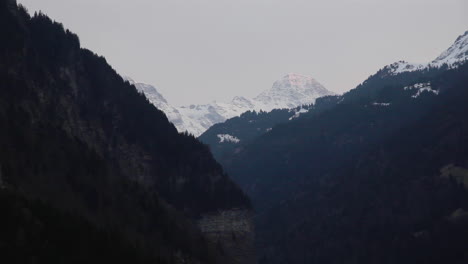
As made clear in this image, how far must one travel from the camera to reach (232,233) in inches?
4963

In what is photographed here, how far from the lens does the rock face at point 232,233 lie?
12400cm

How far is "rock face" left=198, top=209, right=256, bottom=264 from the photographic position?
12400 cm

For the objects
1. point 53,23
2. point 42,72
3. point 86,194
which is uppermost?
point 53,23

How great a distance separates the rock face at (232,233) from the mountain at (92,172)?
179 millimetres

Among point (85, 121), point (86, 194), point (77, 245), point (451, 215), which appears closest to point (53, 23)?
point (85, 121)

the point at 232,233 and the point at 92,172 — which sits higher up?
the point at 92,172

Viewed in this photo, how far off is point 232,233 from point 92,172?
29.1 meters

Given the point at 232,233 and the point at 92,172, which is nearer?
the point at 92,172

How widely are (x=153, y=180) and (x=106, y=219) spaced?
1056 inches

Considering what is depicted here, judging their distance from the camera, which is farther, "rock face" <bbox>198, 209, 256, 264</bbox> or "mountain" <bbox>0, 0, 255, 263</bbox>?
"rock face" <bbox>198, 209, 256, 264</bbox>

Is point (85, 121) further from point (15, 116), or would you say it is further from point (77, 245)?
point (77, 245)

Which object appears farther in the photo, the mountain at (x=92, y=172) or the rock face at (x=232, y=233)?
the rock face at (x=232, y=233)

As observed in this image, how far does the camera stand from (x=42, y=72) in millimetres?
111625

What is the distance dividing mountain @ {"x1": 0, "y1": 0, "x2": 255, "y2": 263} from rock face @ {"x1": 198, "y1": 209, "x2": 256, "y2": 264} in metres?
0.18
